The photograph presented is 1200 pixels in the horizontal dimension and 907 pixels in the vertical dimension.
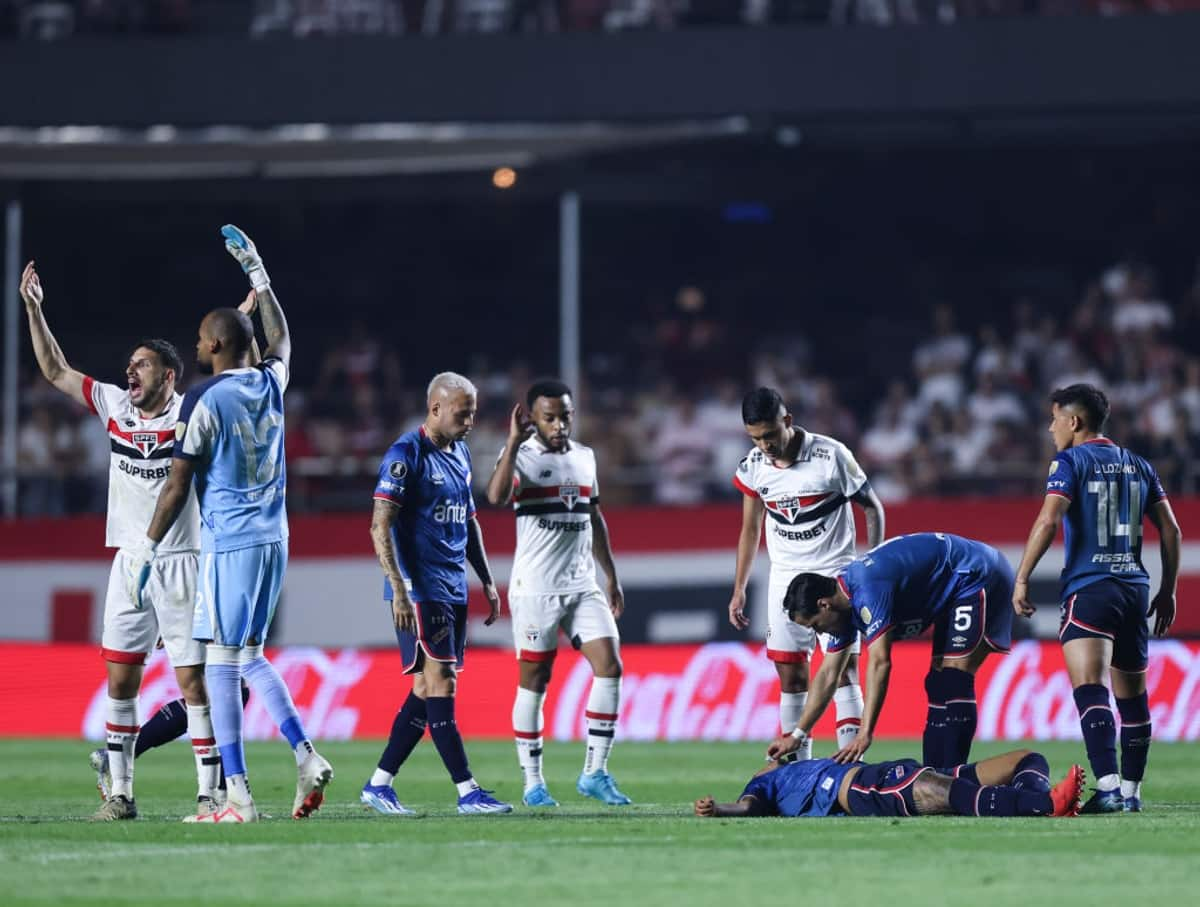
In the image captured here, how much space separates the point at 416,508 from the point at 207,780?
1940mm

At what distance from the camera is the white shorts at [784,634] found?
12.0 m

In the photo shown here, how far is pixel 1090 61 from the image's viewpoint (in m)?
21.7

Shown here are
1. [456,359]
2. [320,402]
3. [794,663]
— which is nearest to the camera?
[794,663]

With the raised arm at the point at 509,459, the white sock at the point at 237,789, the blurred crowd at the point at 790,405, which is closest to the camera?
the white sock at the point at 237,789

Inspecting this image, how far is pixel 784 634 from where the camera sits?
39.4ft

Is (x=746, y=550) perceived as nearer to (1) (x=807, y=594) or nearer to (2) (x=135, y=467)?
(1) (x=807, y=594)

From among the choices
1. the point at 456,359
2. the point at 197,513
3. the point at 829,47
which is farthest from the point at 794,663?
the point at 456,359

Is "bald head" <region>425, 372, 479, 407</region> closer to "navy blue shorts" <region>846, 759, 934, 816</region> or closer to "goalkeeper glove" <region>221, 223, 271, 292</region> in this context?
"goalkeeper glove" <region>221, 223, 271, 292</region>

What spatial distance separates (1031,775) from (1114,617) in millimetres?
1184

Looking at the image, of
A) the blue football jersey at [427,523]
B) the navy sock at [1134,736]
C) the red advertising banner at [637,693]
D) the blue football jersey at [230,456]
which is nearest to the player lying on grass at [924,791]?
the navy sock at [1134,736]

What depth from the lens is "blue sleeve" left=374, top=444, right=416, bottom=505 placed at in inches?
428

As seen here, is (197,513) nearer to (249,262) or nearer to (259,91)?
(249,262)

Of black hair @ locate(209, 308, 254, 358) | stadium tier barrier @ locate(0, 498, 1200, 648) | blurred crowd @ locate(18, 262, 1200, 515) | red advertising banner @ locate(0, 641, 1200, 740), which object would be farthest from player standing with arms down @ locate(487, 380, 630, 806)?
blurred crowd @ locate(18, 262, 1200, 515)

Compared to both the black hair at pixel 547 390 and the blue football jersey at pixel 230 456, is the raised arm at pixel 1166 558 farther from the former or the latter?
the blue football jersey at pixel 230 456
